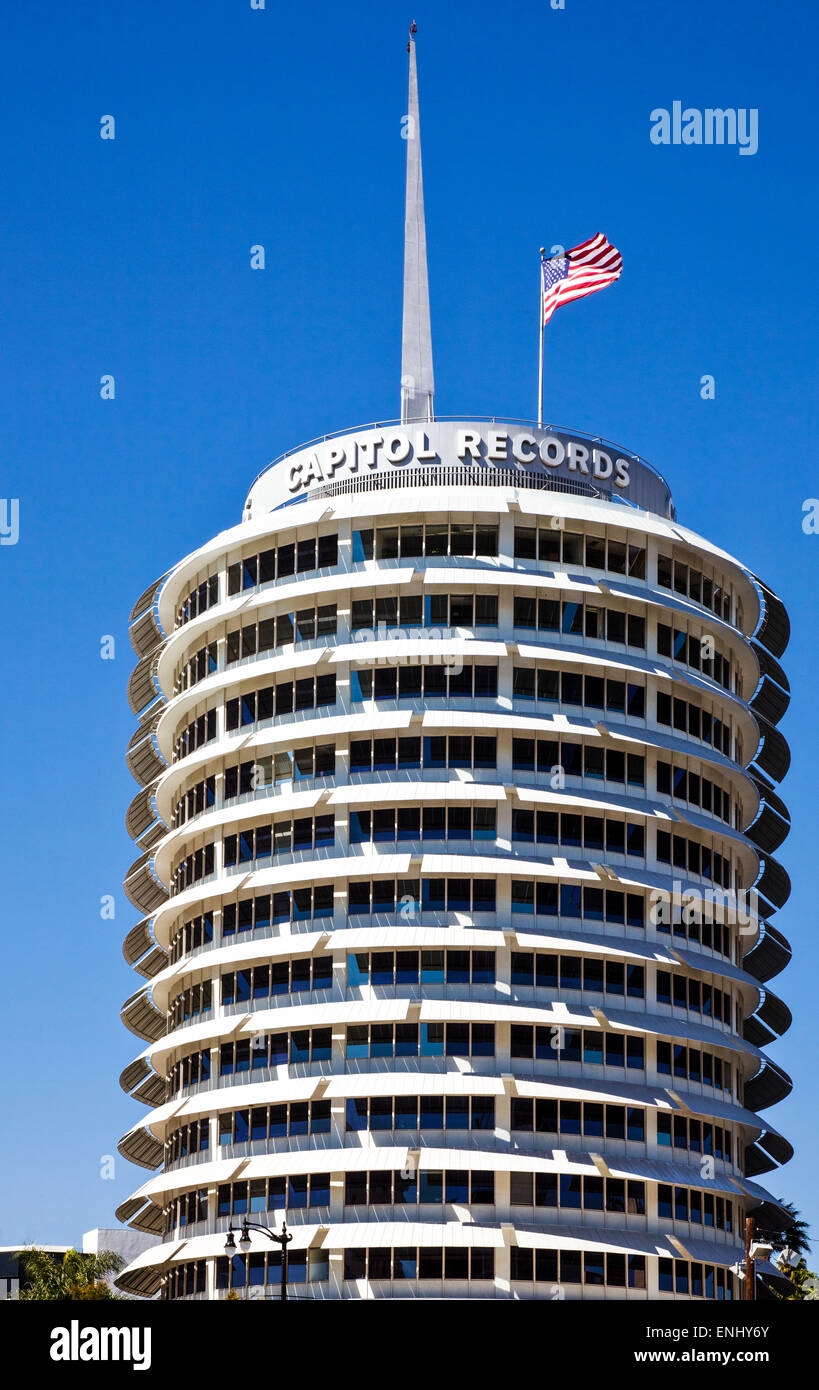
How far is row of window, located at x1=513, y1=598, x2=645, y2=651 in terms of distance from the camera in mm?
74750

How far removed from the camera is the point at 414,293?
3605 inches

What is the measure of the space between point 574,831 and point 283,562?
1620 cm

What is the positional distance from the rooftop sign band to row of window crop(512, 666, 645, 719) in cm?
880

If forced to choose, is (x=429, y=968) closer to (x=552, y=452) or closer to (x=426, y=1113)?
(x=426, y=1113)

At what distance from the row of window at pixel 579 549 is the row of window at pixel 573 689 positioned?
15.0ft

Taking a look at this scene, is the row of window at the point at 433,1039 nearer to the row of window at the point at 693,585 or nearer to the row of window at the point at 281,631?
the row of window at the point at 281,631

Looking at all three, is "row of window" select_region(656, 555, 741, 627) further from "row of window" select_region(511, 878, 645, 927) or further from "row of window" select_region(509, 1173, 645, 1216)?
"row of window" select_region(509, 1173, 645, 1216)

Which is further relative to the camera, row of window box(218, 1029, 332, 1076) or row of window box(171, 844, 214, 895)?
row of window box(171, 844, 214, 895)

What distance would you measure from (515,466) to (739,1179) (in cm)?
2983

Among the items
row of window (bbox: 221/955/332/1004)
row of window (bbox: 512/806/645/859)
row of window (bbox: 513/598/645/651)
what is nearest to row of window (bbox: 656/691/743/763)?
row of window (bbox: 513/598/645/651)

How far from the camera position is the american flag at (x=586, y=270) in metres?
76.2

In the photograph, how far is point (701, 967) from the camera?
2933 inches
